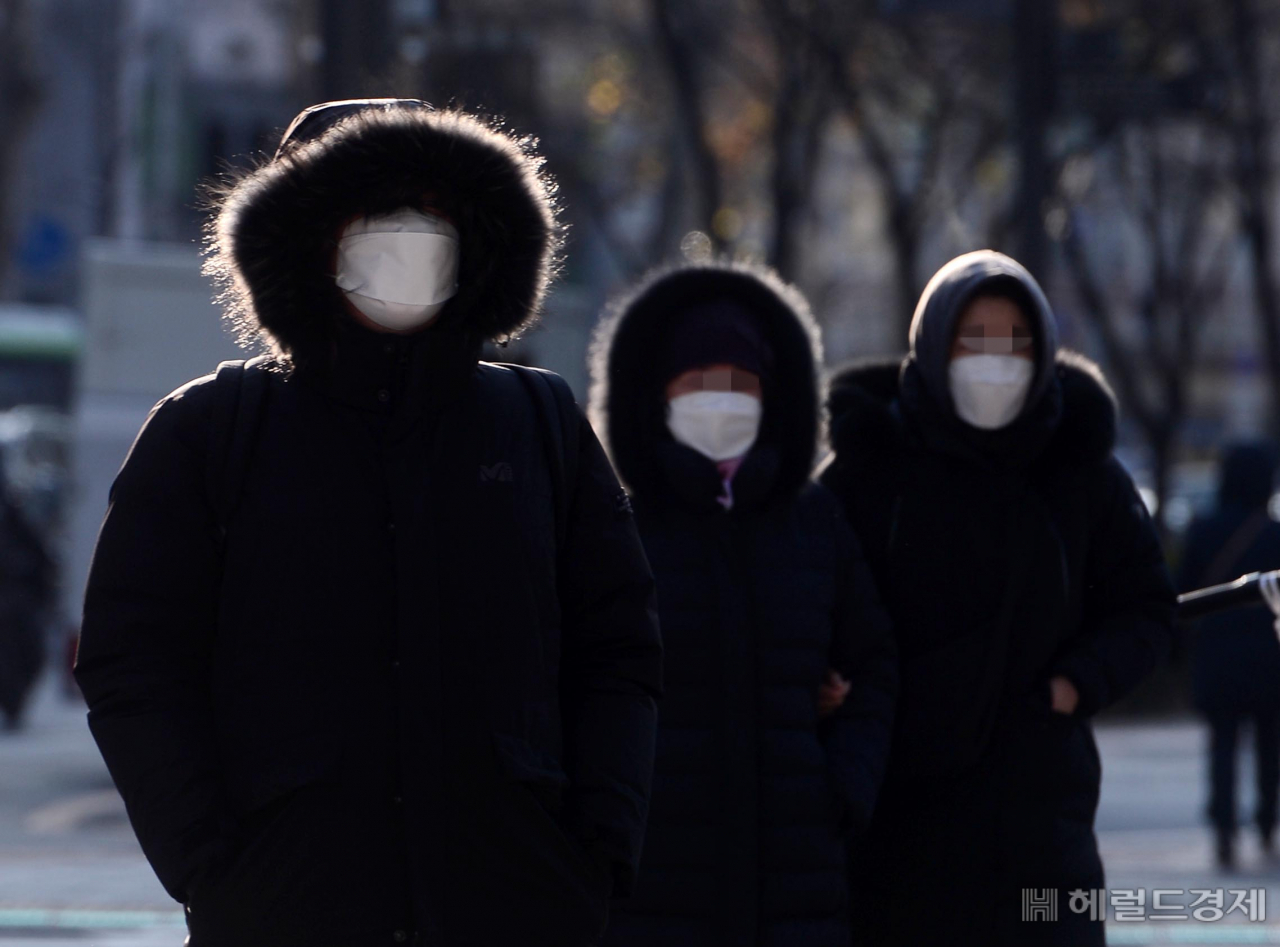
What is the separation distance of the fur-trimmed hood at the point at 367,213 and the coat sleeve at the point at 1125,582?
1730 mm

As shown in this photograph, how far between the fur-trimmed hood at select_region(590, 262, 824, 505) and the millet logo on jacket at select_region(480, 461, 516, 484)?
1.28 metres

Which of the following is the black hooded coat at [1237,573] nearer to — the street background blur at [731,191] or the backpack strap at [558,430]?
the street background blur at [731,191]

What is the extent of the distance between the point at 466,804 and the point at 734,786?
1.21 metres

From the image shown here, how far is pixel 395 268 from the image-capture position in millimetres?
2771

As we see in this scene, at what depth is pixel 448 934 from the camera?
269 cm

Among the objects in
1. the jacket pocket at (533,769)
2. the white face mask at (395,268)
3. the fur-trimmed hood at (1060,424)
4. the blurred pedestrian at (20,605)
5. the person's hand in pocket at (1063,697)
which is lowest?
the blurred pedestrian at (20,605)

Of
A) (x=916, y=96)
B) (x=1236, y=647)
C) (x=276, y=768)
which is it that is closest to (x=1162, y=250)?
(x=916, y=96)

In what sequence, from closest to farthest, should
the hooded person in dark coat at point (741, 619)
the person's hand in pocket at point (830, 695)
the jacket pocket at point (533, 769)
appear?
the jacket pocket at point (533, 769), the hooded person in dark coat at point (741, 619), the person's hand in pocket at point (830, 695)

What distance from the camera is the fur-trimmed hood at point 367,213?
2791mm

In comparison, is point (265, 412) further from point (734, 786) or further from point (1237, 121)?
point (1237, 121)

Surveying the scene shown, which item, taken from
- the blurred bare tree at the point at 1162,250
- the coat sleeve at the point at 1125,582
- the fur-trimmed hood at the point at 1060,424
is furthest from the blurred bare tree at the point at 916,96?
the coat sleeve at the point at 1125,582

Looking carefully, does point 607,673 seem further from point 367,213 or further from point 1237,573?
point 1237,573

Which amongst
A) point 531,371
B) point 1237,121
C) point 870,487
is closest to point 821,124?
point 1237,121

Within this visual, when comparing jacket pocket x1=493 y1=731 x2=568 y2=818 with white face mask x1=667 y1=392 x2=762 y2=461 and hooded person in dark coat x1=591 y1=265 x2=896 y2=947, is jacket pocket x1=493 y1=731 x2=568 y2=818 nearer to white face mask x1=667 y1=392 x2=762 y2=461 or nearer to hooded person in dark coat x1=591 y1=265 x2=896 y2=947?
hooded person in dark coat x1=591 y1=265 x2=896 y2=947
